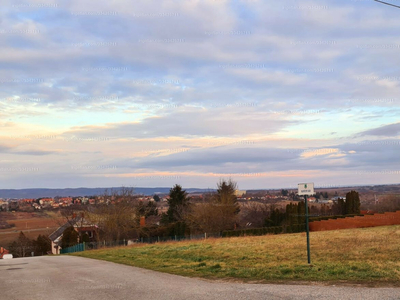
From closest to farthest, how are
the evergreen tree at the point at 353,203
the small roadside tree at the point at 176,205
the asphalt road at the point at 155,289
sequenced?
the asphalt road at the point at 155,289 < the evergreen tree at the point at 353,203 < the small roadside tree at the point at 176,205

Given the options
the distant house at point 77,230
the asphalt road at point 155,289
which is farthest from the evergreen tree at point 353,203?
the asphalt road at point 155,289

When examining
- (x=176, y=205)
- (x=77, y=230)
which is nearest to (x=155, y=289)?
(x=77, y=230)

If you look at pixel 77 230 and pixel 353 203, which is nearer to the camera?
pixel 353 203

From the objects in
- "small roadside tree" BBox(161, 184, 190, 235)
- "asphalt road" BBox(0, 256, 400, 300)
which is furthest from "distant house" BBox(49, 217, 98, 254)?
"asphalt road" BBox(0, 256, 400, 300)

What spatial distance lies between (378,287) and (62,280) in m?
9.33

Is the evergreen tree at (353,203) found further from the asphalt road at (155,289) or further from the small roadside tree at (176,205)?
the asphalt road at (155,289)

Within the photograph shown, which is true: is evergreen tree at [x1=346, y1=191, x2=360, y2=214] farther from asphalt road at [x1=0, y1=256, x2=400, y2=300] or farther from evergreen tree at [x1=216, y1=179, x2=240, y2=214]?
asphalt road at [x1=0, y1=256, x2=400, y2=300]

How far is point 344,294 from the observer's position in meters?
8.70

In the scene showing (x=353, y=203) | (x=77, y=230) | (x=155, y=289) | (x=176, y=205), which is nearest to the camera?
(x=155, y=289)

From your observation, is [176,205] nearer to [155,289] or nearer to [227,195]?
[227,195]

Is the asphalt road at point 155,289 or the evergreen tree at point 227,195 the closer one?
the asphalt road at point 155,289

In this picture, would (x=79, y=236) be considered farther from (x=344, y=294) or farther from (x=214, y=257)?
(x=344, y=294)

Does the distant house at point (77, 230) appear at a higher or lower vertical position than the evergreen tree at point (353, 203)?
lower

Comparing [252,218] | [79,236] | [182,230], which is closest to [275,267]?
[182,230]
